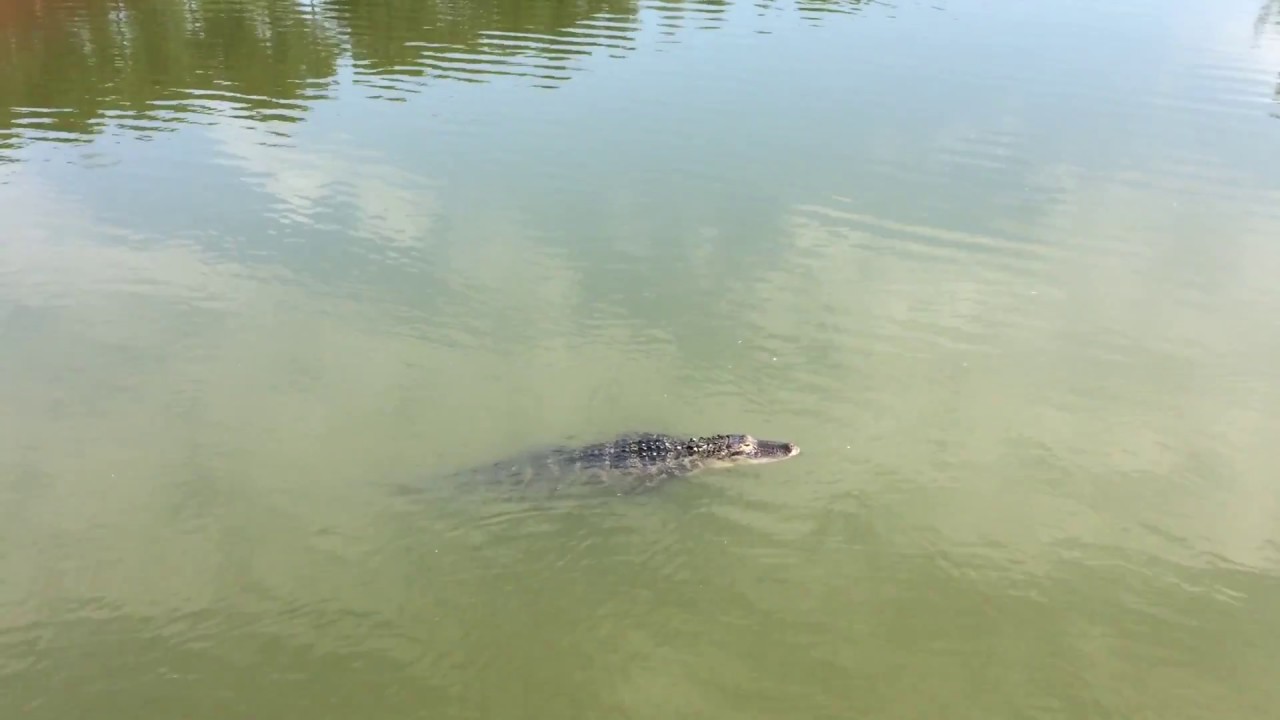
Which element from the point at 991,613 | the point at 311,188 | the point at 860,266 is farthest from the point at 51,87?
the point at 991,613

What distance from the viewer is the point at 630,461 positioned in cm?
702

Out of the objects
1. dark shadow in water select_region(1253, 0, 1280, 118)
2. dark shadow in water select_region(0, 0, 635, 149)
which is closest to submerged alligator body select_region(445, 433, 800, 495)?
dark shadow in water select_region(0, 0, 635, 149)

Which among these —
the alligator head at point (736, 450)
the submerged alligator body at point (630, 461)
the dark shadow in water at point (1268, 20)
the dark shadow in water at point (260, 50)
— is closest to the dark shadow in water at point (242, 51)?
the dark shadow in water at point (260, 50)

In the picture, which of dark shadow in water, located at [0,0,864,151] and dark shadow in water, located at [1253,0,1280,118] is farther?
dark shadow in water, located at [1253,0,1280,118]

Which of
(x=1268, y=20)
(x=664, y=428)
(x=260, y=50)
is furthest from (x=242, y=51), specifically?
(x=1268, y=20)

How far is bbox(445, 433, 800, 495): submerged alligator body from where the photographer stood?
6.92 meters

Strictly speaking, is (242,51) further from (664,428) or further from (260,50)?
(664,428)

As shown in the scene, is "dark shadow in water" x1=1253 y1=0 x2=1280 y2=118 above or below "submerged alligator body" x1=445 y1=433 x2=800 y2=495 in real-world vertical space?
above

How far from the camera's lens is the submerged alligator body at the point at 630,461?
6918mm

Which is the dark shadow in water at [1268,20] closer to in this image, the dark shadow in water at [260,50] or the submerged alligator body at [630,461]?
the dark shadow in water at [260,50]

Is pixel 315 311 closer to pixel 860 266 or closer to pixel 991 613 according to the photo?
pixel 860 266

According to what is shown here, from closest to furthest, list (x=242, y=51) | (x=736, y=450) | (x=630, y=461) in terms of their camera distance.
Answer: (x=630, y=461) → (x=736, y=450) → (x=242, y=51)

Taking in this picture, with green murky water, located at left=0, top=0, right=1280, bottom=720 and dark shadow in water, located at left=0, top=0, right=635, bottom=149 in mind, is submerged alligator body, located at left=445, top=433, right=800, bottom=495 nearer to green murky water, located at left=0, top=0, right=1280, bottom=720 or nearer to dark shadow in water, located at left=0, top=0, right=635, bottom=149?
green murky water, located at left=0, top=0, right=1280, bottom=720

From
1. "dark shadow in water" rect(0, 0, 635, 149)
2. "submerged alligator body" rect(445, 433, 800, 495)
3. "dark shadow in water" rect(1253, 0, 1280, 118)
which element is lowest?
"submerged alligator body" rect(445, 433, 800, 495)
